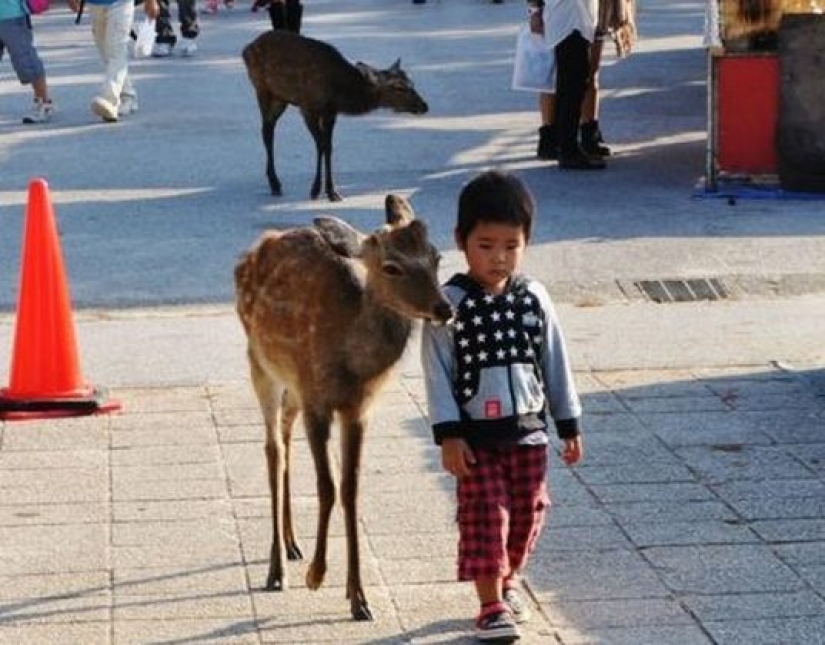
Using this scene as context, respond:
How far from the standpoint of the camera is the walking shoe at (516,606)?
6465 millimetres

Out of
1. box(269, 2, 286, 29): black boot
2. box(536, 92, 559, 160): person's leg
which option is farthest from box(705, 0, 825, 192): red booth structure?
box(269, 2, 286, 29): black boot

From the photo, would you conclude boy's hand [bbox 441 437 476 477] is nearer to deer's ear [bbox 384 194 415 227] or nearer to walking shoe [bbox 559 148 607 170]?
deer's ear [bbox 384 194 415 227]

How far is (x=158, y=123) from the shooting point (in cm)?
1928

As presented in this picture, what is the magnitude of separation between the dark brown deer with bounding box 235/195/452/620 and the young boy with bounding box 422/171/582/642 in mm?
160

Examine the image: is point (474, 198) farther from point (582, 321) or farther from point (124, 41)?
point (124, 41)

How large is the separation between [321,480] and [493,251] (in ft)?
3.15

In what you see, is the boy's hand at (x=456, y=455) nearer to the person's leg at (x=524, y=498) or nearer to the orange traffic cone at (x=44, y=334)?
the person's leg at (x=524, y=498)

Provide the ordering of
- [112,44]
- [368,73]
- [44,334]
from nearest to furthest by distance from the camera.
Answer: [44,334] < [368,73] < [112,44]

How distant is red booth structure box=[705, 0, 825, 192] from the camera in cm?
1458

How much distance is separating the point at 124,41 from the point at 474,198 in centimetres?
1353

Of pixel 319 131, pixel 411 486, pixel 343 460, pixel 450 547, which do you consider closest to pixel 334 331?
pixel 343 460

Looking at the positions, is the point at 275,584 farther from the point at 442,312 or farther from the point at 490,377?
the point at 442,312

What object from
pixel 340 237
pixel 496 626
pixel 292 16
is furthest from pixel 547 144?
pixel 496 626

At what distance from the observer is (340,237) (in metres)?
6.64
